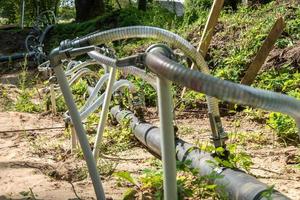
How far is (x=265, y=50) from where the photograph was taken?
5.99 meters

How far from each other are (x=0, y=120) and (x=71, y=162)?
116 inches

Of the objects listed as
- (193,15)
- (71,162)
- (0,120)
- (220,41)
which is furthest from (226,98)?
(193,15)

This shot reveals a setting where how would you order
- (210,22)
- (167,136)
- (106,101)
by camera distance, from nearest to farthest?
(167,136) < (106,101) < (210,22)

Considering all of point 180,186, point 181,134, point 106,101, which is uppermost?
point 106,101

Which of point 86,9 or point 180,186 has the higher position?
point 180,186

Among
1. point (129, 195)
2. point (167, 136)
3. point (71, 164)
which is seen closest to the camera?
point (167, 136)

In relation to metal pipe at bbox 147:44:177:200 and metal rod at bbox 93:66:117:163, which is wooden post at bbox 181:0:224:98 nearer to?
metal rod at bbox 93:66:117:163

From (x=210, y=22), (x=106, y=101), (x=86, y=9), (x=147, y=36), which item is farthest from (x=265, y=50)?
(x=86, y=9)

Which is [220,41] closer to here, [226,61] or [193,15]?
[226,61]

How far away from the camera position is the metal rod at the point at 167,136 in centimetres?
158

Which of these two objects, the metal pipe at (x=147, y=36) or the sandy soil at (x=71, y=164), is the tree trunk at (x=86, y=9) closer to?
the sandy soil at (x=71, y=164)

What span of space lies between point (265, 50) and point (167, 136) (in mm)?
4657

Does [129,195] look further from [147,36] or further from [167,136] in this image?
[167,136]

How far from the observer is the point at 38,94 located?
29.0 feet
